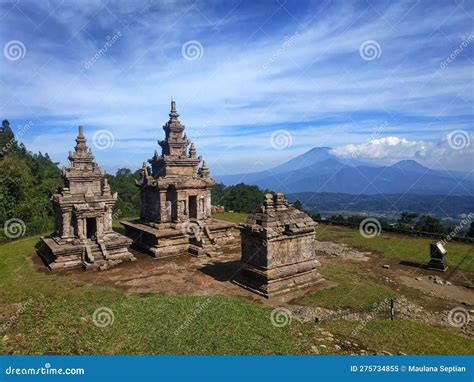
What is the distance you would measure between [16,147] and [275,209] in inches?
2595

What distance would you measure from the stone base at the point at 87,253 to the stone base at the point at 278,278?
8957mm

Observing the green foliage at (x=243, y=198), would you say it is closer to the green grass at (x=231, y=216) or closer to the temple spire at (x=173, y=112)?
the green grass at (x=231, y=216)

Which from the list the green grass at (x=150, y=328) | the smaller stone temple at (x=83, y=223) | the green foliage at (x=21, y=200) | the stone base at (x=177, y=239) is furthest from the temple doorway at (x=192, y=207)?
the green foliage at (x=21, y=200)

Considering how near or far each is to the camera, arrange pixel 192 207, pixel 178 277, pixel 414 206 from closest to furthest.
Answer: pixel 178 277
pixel 192 207
pixel 414 206

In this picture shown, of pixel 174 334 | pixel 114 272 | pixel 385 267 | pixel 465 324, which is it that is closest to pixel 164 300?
pixel 174 334

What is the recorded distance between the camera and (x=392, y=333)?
1217cm

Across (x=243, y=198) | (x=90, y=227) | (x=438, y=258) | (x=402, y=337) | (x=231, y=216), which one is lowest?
(x=402, y=337)

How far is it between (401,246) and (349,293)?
12183mm

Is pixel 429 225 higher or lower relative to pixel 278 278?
→ higher

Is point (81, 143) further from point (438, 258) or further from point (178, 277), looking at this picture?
point (438, 258)

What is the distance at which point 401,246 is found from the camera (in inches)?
1057

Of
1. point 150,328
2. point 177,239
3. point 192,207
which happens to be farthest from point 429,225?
point 150,328

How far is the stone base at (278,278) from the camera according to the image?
1662 centimetres

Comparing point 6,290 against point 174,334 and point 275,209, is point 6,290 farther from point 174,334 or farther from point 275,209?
point 275,209
